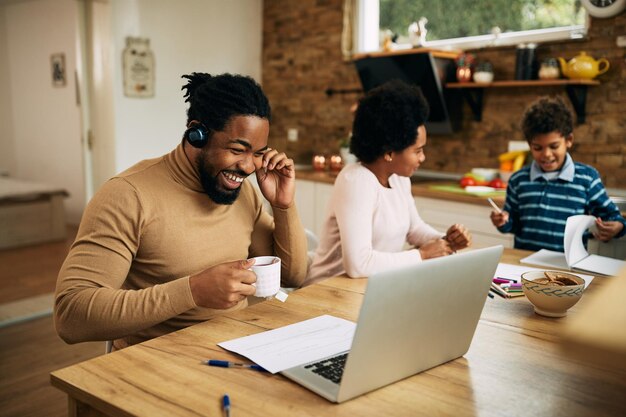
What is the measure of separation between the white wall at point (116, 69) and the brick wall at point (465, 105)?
13.2 inches

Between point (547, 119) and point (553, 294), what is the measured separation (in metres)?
1.11

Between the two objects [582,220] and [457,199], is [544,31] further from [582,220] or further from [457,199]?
[582,220]

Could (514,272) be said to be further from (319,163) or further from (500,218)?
(319,163)

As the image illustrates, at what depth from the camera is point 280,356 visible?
1128 mm

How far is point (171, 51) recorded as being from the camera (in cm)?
456

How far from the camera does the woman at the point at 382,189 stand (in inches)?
73.3

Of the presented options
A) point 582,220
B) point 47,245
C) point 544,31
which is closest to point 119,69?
point 47,245

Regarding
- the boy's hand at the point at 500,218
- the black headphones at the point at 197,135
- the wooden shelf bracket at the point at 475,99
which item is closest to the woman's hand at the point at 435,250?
the boy's hand at the point at 500,218

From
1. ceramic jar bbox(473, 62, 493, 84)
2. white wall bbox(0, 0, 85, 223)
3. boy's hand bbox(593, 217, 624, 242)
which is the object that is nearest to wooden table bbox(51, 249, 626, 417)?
boy's hand bbox(593, 217, 624, 242)

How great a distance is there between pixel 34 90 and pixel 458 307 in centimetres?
676

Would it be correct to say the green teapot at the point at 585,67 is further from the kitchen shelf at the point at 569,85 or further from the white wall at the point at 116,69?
the white wall at the point at 116,69

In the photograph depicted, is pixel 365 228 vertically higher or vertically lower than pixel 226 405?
higher

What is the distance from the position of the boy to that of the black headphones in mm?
1250

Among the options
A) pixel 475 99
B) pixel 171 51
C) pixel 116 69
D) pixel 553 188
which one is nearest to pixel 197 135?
pixel 553 188
